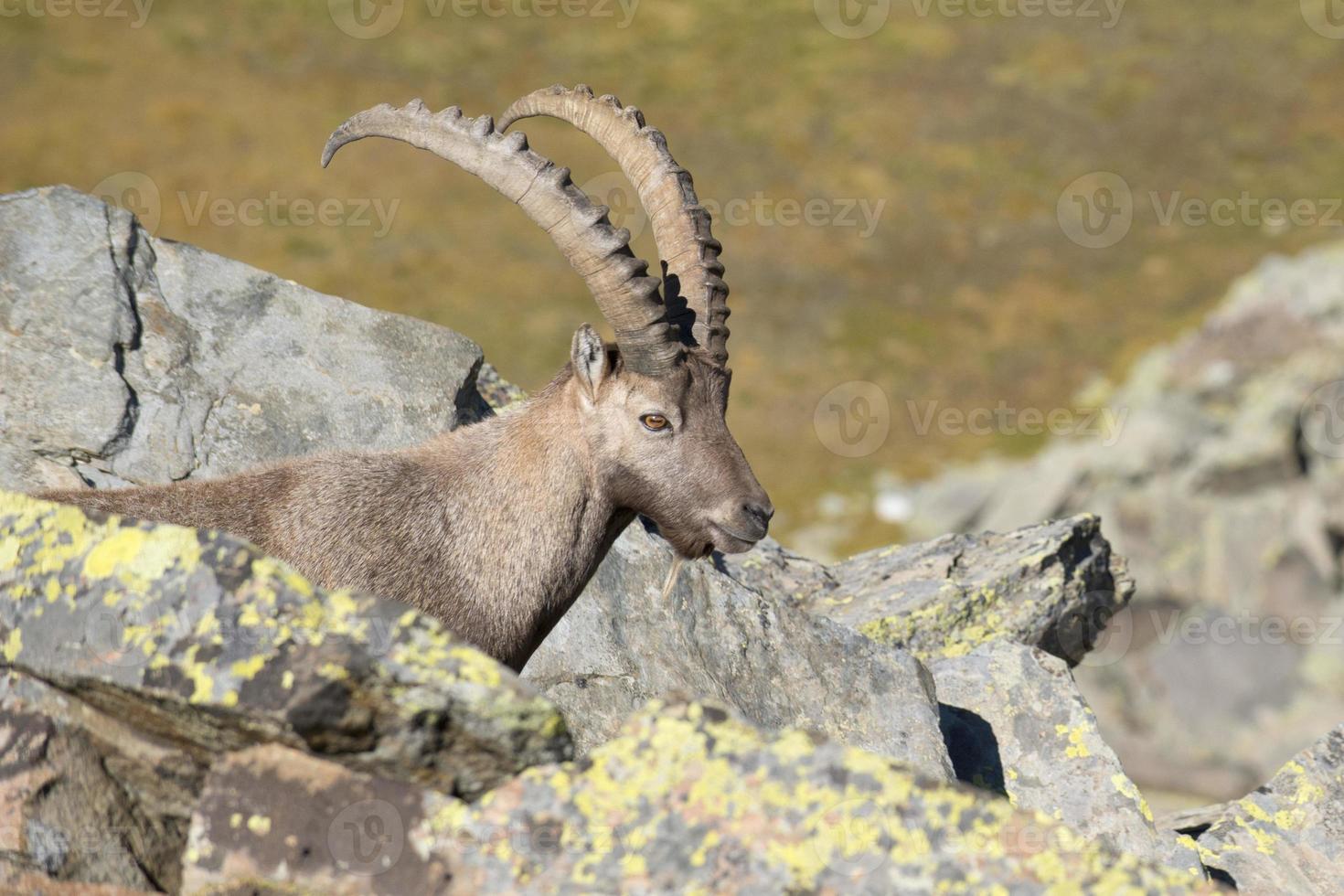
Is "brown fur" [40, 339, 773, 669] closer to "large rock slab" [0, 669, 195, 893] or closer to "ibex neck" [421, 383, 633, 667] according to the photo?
→ "ibex neck" [421, 383, 633, 667]

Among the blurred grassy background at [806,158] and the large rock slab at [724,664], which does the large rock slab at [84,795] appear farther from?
the blurred grassy background at [806,158]

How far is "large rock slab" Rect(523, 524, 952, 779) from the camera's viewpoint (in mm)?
10578

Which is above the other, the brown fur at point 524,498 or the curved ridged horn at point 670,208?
the curved ridged horn at point 670,208

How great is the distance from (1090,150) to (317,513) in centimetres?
5427

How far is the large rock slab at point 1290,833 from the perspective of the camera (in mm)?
10250

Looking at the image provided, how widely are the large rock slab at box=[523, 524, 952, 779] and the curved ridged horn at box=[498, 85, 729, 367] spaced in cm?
248

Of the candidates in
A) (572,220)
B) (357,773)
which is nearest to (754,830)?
(357,773)

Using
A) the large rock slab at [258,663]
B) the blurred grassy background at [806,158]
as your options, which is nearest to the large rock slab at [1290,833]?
the large rock slab at [258,663]

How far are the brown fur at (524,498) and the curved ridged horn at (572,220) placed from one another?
0.25 meters

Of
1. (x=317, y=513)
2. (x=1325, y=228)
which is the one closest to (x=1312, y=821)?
(x=317, y=513)

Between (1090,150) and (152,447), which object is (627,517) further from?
(1090,150)

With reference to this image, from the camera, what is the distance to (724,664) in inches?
436

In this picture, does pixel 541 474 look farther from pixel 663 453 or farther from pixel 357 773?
pixel 357 773

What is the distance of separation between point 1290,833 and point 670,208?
21.9ft
